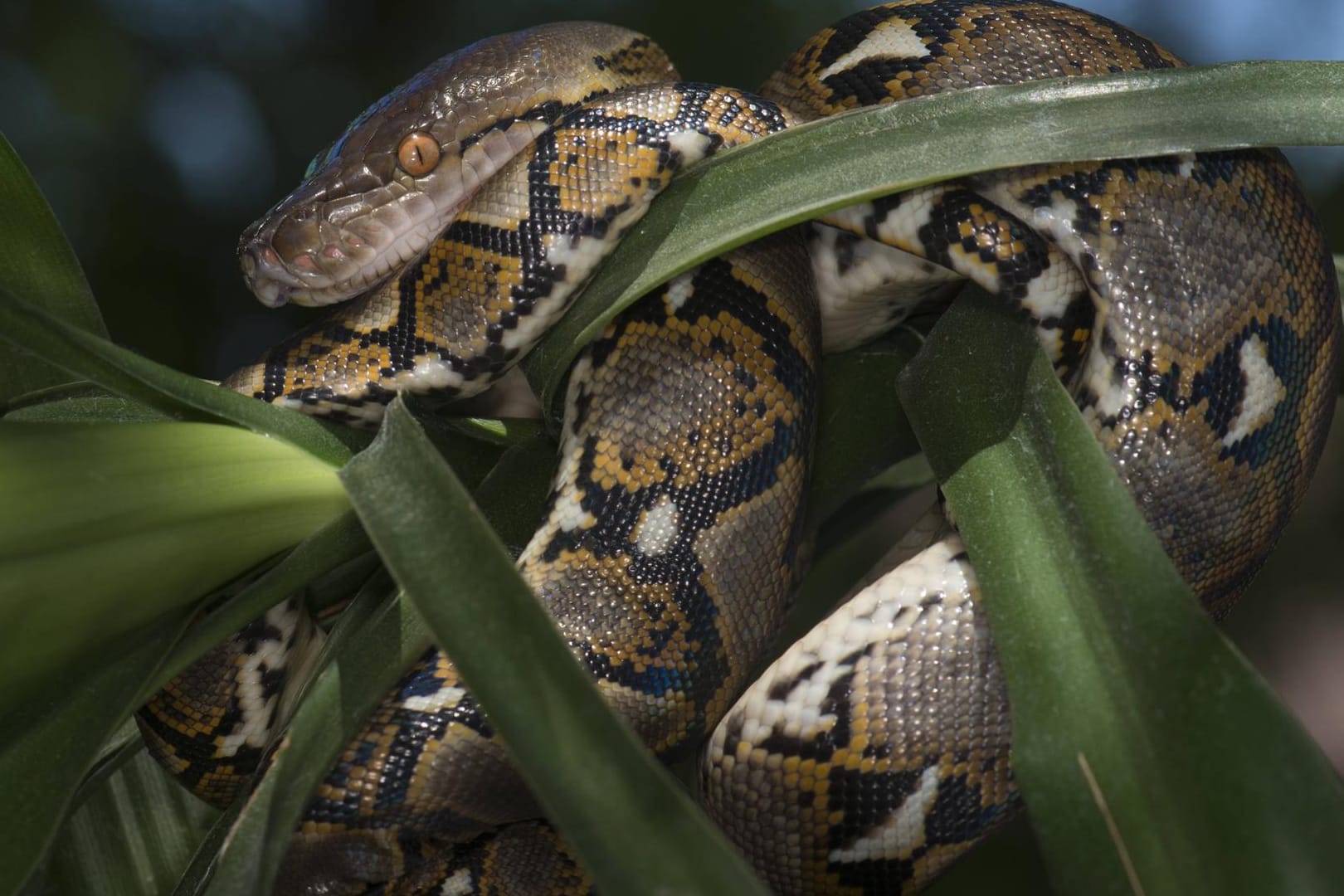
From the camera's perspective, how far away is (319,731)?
0.67 meters

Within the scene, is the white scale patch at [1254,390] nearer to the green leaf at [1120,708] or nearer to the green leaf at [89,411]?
the green leaf at [1120,708]

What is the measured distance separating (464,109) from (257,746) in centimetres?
70

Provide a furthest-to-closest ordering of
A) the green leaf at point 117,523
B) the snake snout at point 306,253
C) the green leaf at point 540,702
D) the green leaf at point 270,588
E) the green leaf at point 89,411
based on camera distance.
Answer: the snake snout at point 306,253
the green leaf at point 89,411
the green leaf at point 270,588
the green leaf at point 117,523
the green leaf at point 540,702

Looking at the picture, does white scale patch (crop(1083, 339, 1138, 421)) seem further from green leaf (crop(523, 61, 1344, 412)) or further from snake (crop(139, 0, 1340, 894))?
green leaf (crop(523, 61, 1344, 412))

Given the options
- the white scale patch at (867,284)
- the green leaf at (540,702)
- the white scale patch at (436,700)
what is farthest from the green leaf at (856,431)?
the green leaf at (540,702)

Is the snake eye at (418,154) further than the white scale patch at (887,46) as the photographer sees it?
Yes

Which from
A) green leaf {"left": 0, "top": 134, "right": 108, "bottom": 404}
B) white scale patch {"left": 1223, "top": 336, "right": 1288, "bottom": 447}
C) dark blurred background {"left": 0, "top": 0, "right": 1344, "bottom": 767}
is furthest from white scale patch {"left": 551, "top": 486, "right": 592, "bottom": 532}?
dark blurred background {"left": 0, "top": 0, "right": 1344, "bottom": 767}

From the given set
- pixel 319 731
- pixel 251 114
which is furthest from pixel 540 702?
pixel 251 114

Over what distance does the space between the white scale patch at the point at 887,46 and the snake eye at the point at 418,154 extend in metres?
0.43

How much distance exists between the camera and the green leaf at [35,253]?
841 millimetres

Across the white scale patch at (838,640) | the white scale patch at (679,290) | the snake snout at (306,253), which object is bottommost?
the white scale patch at (838,640)

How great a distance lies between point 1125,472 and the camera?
841mm

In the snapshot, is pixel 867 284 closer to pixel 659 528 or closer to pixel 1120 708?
pixel 659 528

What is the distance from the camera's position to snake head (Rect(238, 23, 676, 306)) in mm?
1073
